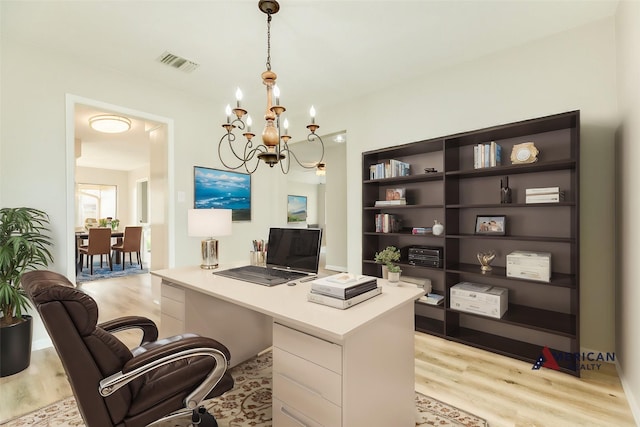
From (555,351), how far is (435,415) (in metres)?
1.37

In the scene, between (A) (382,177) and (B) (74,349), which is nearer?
(B) (74,349)

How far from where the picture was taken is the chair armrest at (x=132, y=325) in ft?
4.86

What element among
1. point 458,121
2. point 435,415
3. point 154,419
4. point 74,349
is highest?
point 458,121

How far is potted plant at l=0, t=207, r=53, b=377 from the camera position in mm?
2123

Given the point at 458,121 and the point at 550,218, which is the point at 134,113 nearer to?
the point at 458,121

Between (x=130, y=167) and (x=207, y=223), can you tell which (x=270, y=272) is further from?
(x=130, y=167)

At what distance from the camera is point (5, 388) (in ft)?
6.52

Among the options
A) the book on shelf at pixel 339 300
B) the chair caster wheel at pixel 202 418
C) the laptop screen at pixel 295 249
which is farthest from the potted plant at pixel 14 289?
the book on shelf at pixel 339 300

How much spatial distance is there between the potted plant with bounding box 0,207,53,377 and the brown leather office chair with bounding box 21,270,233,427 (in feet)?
4.77

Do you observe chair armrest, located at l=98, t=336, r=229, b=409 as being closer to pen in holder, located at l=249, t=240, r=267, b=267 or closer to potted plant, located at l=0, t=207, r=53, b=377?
pen in holder, located at l=249, t=240, r=267, b=267

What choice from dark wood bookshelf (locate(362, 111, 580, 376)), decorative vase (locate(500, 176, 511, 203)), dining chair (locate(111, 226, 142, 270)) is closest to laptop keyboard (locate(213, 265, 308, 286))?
dark wood bookshelf (locate(362, 111, 580, 376))

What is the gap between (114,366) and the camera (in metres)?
1.09

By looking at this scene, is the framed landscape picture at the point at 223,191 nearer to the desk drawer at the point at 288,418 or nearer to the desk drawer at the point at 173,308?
the desk drawer at the point at 173,308

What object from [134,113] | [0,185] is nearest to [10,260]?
[0,185]
